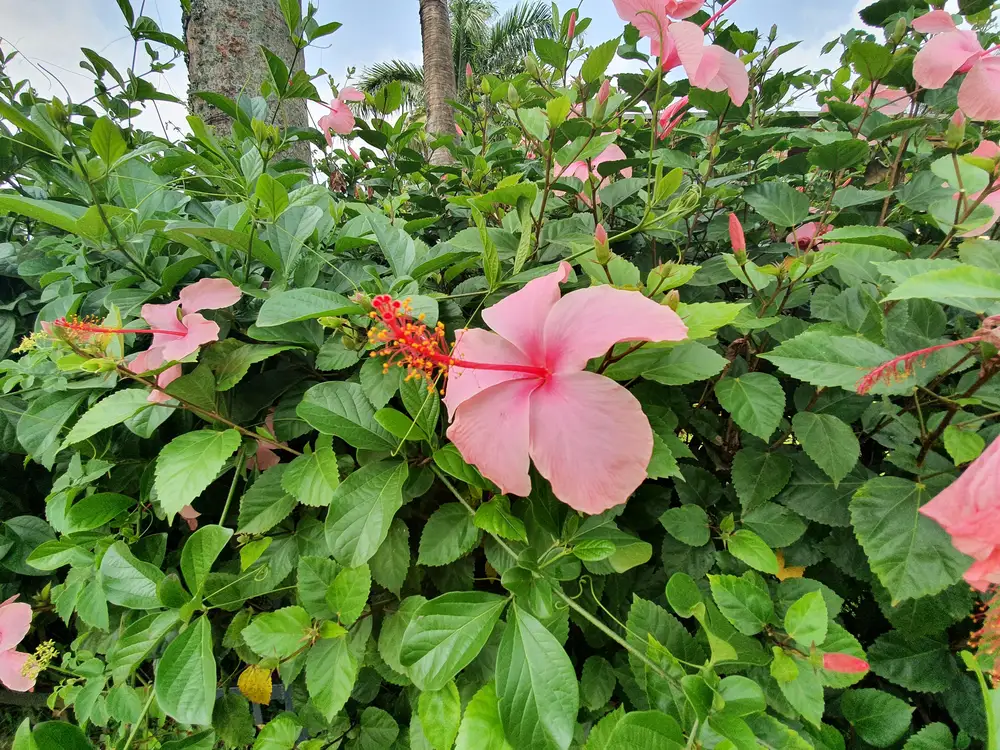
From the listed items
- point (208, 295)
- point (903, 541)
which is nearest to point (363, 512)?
point (208, 295)

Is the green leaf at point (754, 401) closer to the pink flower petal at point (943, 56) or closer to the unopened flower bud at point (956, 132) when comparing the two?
the unopened flower bud at point (956, 132)

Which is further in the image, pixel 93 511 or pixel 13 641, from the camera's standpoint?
pixel 13 641

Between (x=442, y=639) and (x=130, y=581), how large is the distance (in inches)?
18.4

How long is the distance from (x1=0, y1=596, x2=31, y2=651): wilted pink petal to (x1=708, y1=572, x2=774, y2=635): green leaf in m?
1.11

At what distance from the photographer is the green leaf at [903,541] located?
546 mm

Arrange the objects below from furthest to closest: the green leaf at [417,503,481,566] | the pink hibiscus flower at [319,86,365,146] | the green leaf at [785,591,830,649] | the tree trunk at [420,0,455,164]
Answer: the tree trunk at [420,0,455,164], the pink hibiscus flower at [319,86,365,146], the green leaf at [417,503,481,566], the green leaf at [785,591,830,649]

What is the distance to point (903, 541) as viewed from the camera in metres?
0.57

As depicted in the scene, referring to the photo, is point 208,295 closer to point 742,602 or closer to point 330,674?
point 330,674

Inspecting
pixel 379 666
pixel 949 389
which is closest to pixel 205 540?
pixel 379 666

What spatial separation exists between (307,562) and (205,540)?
13cm

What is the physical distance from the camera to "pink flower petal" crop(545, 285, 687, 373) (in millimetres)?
468

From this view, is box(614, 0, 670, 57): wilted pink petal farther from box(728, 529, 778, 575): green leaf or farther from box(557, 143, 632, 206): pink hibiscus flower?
box(728, 529, 778, 575): green leaf

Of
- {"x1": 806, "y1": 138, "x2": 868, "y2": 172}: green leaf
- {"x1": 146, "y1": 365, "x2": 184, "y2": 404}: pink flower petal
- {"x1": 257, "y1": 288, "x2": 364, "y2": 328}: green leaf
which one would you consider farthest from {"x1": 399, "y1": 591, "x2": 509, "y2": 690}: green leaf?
{"x1": 806, "y1": 138, "x2": 868, "y2": 172}: green leaf

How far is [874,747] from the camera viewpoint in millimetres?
671
